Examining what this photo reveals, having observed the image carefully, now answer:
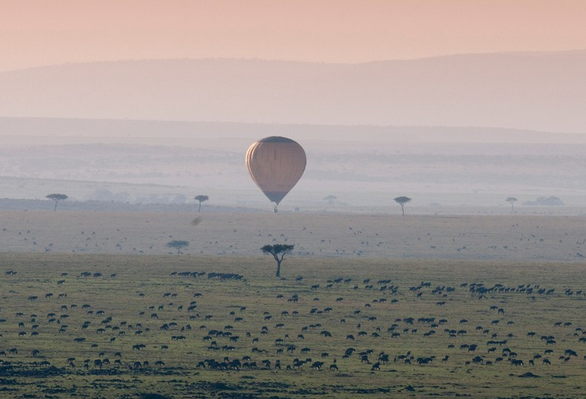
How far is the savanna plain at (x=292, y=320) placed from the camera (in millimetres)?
58062

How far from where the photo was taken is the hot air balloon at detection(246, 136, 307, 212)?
152m

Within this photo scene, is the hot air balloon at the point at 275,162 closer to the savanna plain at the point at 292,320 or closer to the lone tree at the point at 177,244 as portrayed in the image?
the savanna plain at the point at 292,320

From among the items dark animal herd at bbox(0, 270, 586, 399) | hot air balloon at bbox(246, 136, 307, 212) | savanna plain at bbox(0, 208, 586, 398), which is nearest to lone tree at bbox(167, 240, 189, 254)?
savanna plain at bbox(0, 208, 586, 398)

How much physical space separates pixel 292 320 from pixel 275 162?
7397cm

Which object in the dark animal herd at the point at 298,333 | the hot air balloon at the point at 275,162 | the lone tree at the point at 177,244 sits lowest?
the dark animal herd at the point at 298,333

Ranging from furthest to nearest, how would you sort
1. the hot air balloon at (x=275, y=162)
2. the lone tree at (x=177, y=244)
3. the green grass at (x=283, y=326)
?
1. the hot air balloon at (x=275, y=162)
2. the lone tree at (x=177, y=244)
3. the green grass at (x=283, y=326)

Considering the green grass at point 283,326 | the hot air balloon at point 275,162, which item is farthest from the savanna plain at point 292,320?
the hot air balloon at point 275,162

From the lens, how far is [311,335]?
239 ft

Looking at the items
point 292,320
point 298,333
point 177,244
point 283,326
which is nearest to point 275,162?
point 177,244

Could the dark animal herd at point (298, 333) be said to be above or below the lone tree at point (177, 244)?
below

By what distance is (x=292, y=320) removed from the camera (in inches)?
3105

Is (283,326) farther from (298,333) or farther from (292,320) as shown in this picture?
(292,320)

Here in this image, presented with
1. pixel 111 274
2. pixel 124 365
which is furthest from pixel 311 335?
pixel 111 274

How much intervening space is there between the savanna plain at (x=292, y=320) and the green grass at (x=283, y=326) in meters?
0.13
